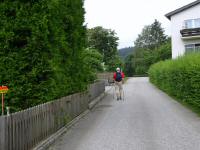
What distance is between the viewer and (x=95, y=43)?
202ft

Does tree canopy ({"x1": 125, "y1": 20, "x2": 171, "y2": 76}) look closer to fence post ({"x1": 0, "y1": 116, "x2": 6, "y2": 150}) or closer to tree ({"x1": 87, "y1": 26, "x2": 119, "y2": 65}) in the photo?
tree ({"x1": 87, "y1": 26, "x2": 119, "y2": 65})

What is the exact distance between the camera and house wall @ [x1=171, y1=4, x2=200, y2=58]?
45500 millimetres

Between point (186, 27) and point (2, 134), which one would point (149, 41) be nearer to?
point (186, 27)

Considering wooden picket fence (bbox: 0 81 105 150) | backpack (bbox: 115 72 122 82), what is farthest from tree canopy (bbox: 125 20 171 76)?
wooden picket fence (bbox: 0 81 105 150)

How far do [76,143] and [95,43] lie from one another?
52576 millimetres

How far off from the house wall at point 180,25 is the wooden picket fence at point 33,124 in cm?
3604

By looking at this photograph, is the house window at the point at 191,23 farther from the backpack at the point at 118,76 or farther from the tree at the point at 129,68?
the tree at the point at 129,68

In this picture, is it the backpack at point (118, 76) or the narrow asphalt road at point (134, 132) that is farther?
the backpack at point (118, 76)

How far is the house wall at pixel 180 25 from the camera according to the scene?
45.5 metres

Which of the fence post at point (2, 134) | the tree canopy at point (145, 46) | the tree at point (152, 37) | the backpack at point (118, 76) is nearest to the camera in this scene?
the fence post at point (2, 134)

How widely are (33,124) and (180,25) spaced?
4061cm

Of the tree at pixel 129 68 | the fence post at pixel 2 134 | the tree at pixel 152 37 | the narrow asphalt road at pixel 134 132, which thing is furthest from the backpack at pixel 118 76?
the tree at pixel 152 37

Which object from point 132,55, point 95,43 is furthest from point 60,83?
point 132,55

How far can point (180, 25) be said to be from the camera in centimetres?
4656
